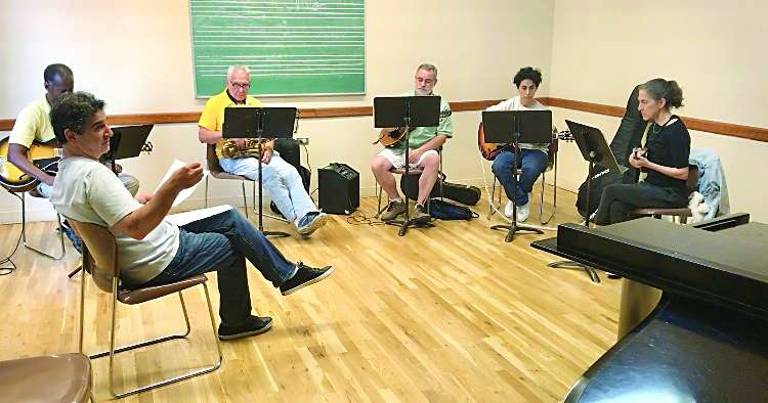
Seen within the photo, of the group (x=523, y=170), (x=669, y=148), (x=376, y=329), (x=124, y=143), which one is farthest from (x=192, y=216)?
(x=523, y=170)

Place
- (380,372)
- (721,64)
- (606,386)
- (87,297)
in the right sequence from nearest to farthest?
(606,386) < (380,372) < (87,297) < (721,64)

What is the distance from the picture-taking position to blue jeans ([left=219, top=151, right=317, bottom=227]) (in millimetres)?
4797

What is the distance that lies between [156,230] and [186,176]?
0.42 meters

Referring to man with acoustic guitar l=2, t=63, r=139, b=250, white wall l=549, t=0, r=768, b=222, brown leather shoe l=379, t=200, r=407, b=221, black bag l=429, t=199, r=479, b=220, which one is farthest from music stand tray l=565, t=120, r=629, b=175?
man with acoustic guitar l=2, t=63, r=139, b=250

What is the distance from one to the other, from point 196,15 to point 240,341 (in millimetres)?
3113

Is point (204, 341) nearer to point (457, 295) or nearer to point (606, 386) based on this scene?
point (457, 295)

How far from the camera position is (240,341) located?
3.16 m

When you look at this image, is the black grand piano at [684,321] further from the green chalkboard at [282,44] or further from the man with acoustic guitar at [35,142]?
the green chalkboard at [282,44]

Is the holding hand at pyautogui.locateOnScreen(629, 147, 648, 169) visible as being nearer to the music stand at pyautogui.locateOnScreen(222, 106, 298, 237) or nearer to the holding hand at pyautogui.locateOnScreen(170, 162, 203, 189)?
the music stand at pyautogui.locateOnScreen(222, 106, 298, 237)

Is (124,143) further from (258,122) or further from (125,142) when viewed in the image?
(258,122)

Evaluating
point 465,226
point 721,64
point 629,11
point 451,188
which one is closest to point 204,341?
point 465,226

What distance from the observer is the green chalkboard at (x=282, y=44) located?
539 centimetres

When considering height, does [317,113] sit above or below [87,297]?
above

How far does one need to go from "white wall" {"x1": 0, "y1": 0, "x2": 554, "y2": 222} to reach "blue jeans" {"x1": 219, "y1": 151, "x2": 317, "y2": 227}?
34.4 inches
